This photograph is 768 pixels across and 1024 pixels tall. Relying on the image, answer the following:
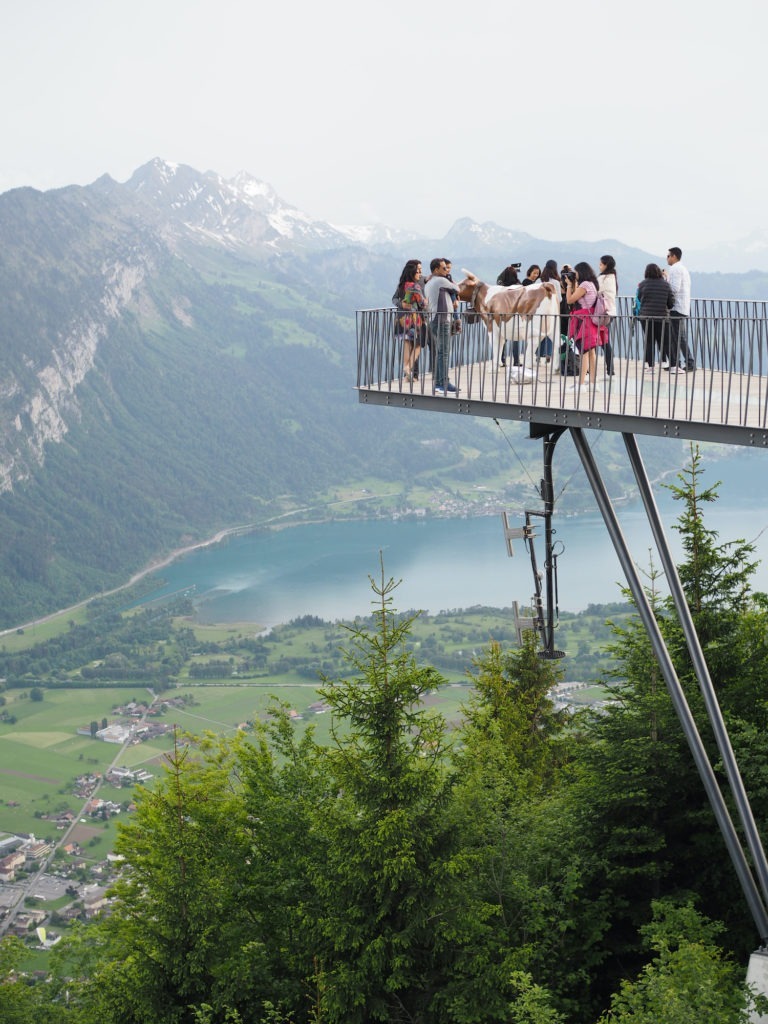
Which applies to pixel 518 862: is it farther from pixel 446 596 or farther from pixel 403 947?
pixel 446 596

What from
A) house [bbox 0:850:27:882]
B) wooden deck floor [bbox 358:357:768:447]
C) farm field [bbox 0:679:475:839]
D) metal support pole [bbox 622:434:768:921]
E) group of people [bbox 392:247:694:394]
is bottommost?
house [bbox 0:850:27:882]

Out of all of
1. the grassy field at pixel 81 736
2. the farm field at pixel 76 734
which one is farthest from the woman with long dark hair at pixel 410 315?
the farm field at pixel 76 734

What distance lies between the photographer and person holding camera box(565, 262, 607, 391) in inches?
523

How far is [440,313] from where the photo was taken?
14344 millimetres

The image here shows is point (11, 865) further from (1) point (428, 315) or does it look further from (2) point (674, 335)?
(2) point (674, 335)

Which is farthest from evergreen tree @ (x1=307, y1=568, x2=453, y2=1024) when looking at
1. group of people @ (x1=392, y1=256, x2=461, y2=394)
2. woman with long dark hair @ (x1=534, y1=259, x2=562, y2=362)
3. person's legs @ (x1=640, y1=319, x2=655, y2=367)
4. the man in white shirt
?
the man in white shirt

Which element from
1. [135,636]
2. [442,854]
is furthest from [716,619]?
[135,636]

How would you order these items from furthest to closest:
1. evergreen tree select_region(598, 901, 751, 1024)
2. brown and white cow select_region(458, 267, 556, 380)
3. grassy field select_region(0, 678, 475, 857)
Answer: grassy field select_region(0, 678, 475, 857) → brown and white cow select_region(458, 267, 556, 380) → evergreen tree select_region(598, 901, 751, 1024)

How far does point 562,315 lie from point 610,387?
1.10 m

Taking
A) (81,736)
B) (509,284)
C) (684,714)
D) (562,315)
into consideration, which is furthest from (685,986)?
(81,736)

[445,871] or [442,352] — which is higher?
[442,352]

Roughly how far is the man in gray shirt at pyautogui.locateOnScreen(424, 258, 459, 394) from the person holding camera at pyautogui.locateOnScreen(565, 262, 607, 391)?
1427mm

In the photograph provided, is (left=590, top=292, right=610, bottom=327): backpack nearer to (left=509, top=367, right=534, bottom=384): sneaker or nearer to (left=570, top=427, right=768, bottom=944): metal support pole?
(left=509, top=367, right=534, bottom=384): sneaker

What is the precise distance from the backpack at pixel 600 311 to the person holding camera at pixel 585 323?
0.04 metres
